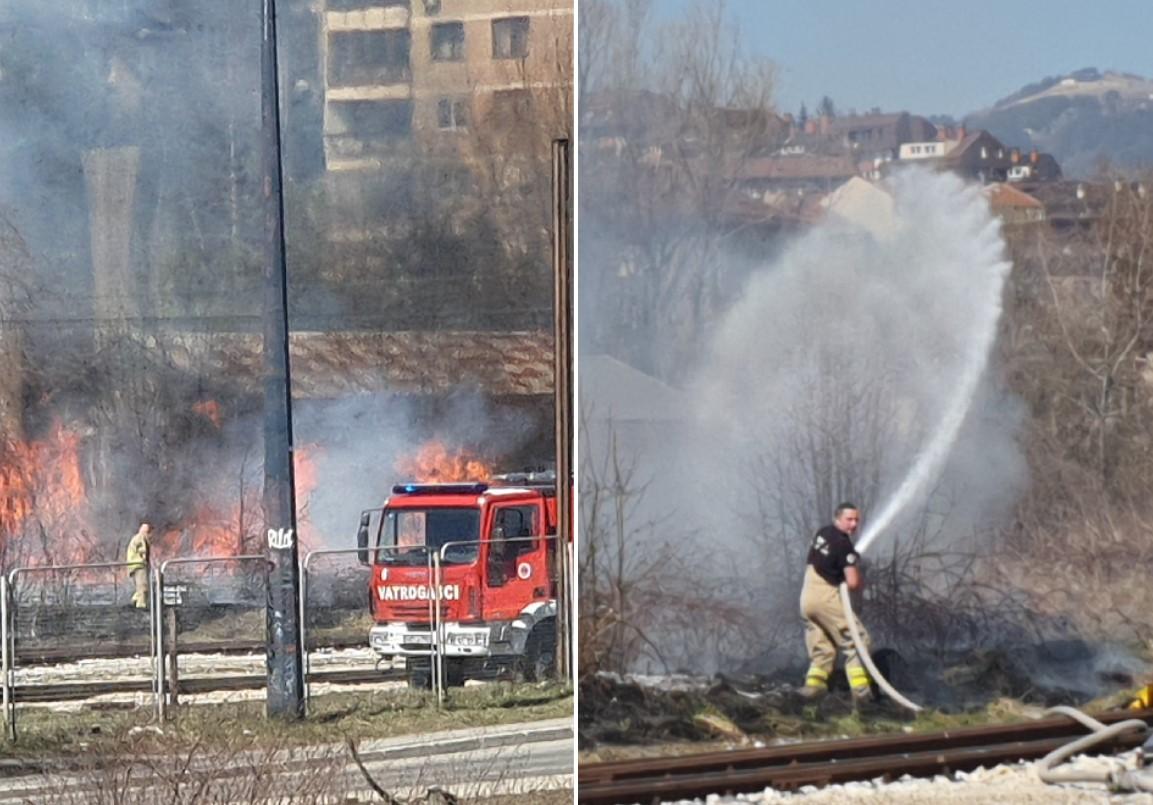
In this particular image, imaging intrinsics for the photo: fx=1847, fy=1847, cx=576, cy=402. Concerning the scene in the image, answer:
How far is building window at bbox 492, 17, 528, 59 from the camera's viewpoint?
24.9 feet

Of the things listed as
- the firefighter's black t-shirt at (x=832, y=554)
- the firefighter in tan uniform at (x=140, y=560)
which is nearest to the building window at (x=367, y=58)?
the firefighter in tan uniform at (x=140, y=560)

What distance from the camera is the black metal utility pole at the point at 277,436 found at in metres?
7.36

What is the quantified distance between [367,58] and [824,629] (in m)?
3.10

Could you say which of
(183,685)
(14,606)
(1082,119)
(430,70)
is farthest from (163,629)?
(1082,119)

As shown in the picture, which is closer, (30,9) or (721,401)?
(721,401)

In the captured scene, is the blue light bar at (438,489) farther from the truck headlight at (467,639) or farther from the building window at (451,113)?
the building window at (451,113)

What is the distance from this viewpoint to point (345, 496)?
7.94 m

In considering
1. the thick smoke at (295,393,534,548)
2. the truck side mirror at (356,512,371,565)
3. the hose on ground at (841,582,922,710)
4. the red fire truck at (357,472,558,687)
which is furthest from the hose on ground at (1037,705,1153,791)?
the truck side mirror at (356,512,371,565)

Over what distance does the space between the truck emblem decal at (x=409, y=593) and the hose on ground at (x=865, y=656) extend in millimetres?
2172

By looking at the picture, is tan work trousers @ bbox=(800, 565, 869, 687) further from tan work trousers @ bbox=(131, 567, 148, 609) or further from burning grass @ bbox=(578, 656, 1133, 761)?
tan work trousers @ bbox=(131, 567, 148, 609)

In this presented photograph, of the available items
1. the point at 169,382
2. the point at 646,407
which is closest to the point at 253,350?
the point at 169,382

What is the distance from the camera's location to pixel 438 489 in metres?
7.92

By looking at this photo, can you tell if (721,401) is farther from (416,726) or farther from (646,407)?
(416,726)

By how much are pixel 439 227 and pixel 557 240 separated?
63cm
